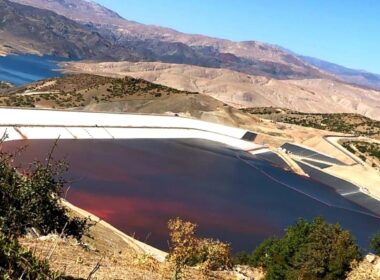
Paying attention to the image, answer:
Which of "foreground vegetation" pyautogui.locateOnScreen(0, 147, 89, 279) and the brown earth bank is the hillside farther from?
the brown earth bank

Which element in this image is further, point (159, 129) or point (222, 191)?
point (159, 129)

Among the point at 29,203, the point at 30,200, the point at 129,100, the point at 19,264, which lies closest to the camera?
the point at 19,264

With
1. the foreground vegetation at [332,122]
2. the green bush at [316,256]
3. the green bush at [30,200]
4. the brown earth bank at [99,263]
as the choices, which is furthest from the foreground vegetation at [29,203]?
the foreground vegetation at [332,122]

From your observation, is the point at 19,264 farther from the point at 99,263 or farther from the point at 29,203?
the point at 29,203

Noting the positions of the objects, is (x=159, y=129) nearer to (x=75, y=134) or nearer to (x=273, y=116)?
(x=75, y=134)

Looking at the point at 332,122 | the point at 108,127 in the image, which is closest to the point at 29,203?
the point at 108,127

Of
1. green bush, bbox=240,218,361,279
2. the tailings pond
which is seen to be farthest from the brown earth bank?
the tailings pond

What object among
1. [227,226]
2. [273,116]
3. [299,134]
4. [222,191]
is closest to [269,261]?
[227,226]
